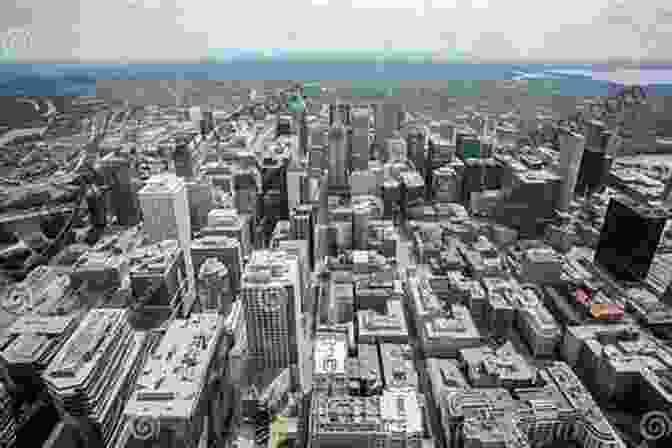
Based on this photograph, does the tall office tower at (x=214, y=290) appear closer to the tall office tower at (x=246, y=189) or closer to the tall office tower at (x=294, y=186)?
the tall office tower at (x=246, y=189)

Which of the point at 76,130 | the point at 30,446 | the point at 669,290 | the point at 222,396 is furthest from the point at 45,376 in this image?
the point at 669,290

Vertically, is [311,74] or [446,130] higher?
[311,74]

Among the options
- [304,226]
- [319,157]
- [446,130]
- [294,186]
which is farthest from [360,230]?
[446,130]

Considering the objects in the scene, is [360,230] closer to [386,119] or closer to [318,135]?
[318,135]

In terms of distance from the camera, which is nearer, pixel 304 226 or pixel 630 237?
pixel 630 237

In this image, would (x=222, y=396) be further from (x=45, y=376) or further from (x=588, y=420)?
(x=588, y=420)

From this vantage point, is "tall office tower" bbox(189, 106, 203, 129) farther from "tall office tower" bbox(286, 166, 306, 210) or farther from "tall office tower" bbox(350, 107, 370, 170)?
"tall office tower" bbox(350, 107, 370, 170)

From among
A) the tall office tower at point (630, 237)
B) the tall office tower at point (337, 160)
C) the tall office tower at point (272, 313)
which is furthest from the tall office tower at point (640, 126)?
the tall office tower at point (272, 313)

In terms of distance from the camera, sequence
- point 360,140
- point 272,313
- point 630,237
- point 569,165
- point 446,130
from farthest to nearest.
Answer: point 446,130 → point 360,140 → point 569,165 → point 630,237 → point 272,313
